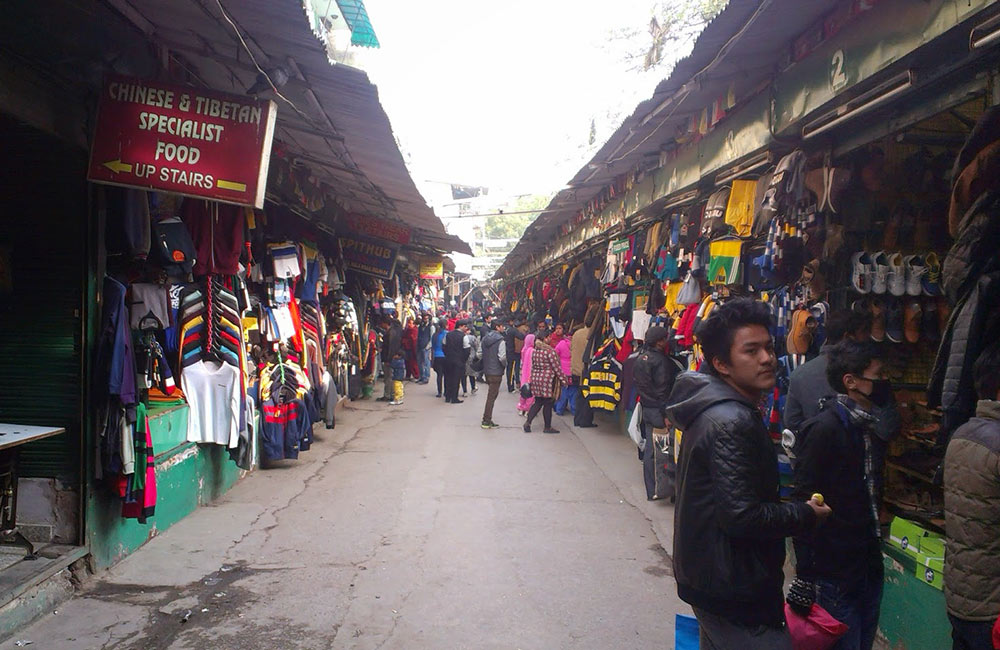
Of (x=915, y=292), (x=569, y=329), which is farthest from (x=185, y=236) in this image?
(x=569, y=329)

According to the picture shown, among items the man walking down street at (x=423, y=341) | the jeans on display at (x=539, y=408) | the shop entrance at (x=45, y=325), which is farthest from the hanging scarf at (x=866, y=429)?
the man walking down street at (x=423, y=341)

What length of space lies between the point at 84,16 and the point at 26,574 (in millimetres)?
3451

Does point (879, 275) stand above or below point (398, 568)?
above

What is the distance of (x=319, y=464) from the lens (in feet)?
29.0

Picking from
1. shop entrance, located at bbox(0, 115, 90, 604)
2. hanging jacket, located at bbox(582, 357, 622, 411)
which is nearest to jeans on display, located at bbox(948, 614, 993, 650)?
shop entrance, located at bbox(0, 115, 90, 604)

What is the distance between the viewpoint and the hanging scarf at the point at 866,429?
10.2 feet

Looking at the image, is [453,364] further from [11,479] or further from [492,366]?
[11,479]

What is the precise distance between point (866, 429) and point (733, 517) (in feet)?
4.34

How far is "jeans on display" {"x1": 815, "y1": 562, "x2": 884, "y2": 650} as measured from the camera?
A: 301cm

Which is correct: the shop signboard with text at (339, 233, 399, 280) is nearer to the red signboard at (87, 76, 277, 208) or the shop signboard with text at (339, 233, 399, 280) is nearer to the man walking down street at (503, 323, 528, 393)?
the man walking down street at (503, 323, 528, 393)

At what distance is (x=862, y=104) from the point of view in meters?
4.13

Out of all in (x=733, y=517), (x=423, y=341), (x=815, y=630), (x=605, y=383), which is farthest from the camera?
(x=423, y=341)

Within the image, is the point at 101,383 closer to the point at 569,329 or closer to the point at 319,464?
the point at 319,464

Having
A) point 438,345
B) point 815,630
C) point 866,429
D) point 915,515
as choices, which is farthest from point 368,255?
point 815,630
